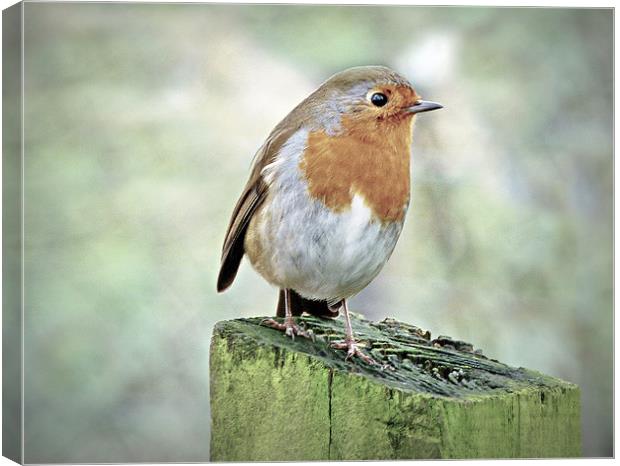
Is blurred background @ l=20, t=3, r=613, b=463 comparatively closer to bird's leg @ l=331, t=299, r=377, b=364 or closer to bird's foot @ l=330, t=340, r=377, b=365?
bird's leg @ l=331, t=299, r=377, b=364

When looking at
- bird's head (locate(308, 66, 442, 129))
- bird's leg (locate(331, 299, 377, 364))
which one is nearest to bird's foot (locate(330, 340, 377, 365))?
bird's leg (locate(331, 299, 377, 364))

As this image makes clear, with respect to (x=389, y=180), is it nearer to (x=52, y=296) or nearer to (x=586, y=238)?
(x=586, y=238)

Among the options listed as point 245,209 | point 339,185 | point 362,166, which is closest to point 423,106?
point 362,166

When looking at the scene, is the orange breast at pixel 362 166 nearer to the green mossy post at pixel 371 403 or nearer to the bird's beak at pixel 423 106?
the bird's beak at pixel 423 106

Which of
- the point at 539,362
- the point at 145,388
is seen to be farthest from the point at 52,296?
the point at 539,362

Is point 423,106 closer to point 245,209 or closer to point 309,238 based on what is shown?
point 309,238

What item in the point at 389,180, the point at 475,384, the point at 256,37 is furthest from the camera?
the point at 256,37
